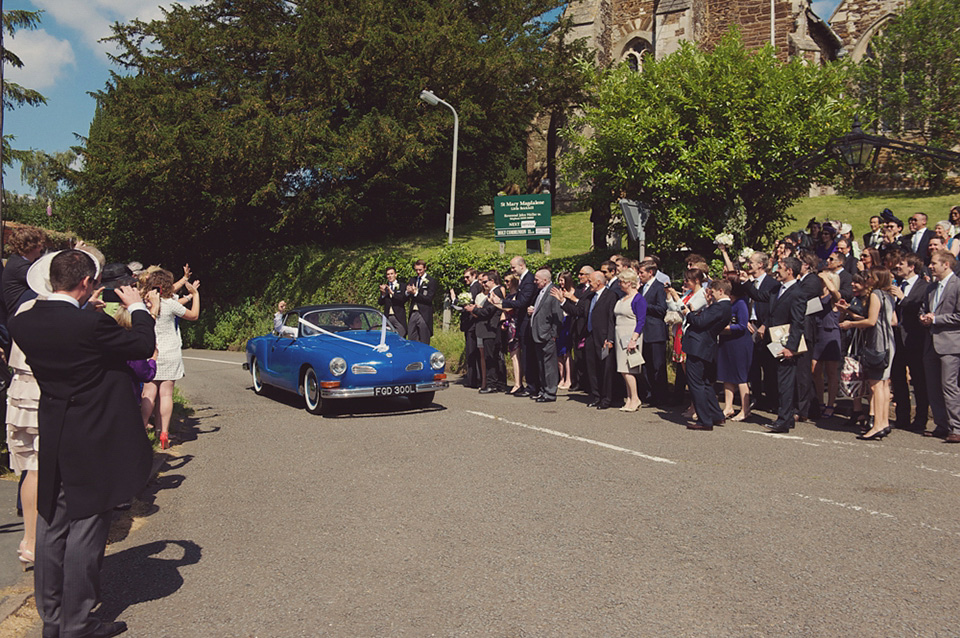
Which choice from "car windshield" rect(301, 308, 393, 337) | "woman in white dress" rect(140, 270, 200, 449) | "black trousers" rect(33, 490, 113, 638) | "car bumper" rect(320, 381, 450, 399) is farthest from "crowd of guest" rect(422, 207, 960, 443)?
"black trousers" rect(33, 490, 113, 638)

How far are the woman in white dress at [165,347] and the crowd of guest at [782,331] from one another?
211 inches

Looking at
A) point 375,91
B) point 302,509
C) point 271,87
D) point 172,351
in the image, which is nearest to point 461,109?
point 375,91

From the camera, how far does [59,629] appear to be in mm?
3924

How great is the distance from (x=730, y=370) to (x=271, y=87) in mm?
23792

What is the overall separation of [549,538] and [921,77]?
114ft

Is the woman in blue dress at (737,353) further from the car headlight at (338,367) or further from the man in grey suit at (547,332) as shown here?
the car headlight at (338,367)

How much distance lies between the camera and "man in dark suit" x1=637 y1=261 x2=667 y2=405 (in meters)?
10.9

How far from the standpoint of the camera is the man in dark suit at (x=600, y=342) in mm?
11141

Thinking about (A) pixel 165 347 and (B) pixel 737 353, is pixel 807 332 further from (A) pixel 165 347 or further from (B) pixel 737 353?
(A) pixel 165 347

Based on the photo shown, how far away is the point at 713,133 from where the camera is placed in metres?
15.7

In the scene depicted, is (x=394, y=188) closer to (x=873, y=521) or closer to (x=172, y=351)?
(x=172, y=351)

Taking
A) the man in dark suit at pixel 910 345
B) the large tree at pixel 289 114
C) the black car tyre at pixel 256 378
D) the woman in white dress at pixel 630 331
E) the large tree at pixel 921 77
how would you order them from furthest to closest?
the large tree at pixel 921 77, the large tree at pixel 289 114, the black car tyre at pixel 256 378, the woman in white dress at pixel 630 331, the man in dark suit at pixel 910 345

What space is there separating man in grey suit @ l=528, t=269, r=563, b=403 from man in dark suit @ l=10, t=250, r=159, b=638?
8.19 metres

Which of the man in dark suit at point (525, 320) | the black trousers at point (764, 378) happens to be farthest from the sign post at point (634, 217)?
the black trousers at point (764, 378)
